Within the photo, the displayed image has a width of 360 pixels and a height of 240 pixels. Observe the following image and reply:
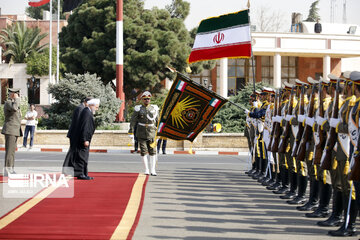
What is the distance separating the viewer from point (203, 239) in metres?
7.01

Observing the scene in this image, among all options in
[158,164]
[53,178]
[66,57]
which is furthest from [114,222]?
[66,57]

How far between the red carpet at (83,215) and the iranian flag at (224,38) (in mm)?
4920

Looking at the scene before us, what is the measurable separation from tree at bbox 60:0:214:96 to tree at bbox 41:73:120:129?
225 inches

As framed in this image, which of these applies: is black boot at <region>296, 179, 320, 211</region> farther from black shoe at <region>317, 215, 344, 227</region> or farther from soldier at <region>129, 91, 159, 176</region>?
soldier at <region>129, 91, 159, 176</region>

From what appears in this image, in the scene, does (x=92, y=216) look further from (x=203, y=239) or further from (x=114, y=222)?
(x=203, y=239)

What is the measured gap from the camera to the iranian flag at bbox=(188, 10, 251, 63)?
1512 cm

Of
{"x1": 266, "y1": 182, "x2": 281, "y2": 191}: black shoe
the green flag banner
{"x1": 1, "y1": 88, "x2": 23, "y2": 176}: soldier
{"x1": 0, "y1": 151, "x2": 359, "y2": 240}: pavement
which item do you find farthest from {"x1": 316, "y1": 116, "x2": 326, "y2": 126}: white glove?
{"x1": 1, "y1": 88, "x2": 23, "y2": 176}: soldier

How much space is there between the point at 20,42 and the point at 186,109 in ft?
149

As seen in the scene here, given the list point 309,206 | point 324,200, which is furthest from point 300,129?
point 324,200

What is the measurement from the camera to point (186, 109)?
14.2 metres

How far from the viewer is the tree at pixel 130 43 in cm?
3662

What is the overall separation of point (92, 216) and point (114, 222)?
580 millimetres

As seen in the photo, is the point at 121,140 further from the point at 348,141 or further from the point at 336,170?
the point at 348,141

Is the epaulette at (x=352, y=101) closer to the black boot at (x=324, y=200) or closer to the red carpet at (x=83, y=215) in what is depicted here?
the black boot at (x=324, y=200)
